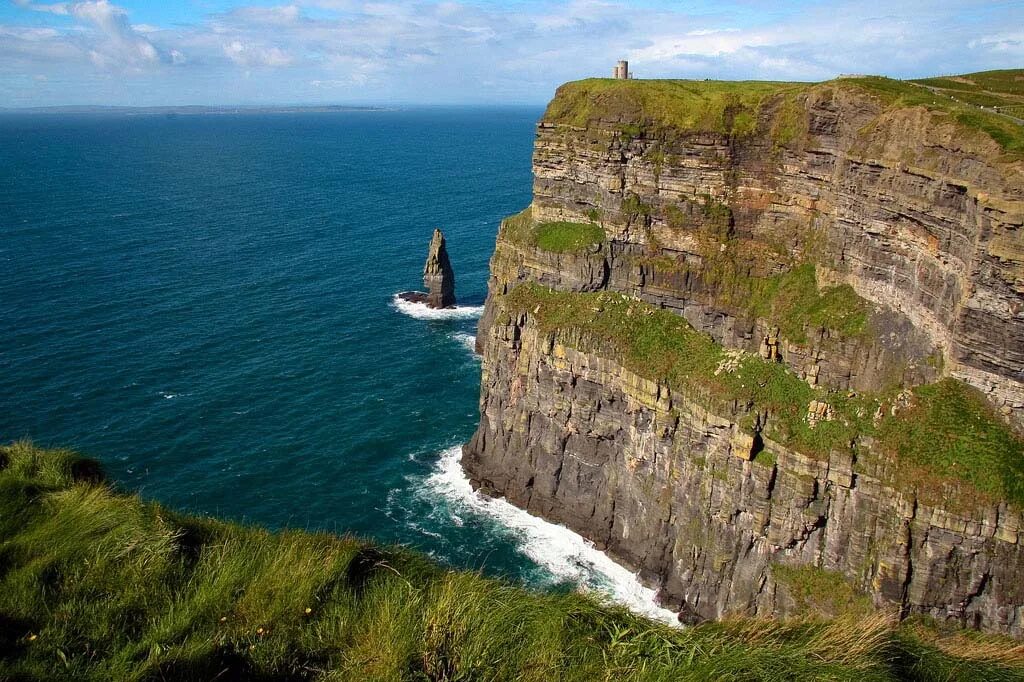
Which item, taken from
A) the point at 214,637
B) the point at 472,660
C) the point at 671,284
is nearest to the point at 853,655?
the point at 472,660

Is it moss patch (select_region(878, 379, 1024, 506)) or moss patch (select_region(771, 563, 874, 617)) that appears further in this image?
moss patch (select_region(771, 563, 874, 617))

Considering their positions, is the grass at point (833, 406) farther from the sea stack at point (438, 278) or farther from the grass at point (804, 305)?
the sea stack at point (438, 278)

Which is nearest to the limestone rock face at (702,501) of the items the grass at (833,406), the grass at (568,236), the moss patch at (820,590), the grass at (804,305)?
the moss patch at (820,590)

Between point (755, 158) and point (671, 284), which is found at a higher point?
point (755, 158)

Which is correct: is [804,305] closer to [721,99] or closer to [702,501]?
[702,501]

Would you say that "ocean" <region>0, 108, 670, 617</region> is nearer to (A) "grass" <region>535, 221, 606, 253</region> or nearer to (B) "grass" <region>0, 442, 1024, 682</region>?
(B) "grass" <region>0, 442, 1024, 682</region>

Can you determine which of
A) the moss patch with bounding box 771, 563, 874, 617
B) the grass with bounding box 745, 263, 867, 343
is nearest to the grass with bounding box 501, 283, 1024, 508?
the grass with bounding box 745, 263, 867, 343

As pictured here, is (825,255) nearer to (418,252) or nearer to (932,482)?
(932,482)
